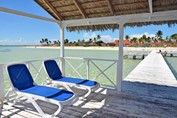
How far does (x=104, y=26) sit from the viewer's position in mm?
5129

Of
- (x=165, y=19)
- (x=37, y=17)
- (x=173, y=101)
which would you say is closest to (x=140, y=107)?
(x=173, y=101)

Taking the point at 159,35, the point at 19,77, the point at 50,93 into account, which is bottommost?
the point at 50,93

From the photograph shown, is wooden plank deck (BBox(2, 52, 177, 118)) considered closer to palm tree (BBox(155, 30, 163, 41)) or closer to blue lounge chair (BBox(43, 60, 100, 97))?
blue lounge chair (BBox(43, 60, 100, 97))

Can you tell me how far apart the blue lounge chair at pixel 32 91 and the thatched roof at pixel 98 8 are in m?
2.21

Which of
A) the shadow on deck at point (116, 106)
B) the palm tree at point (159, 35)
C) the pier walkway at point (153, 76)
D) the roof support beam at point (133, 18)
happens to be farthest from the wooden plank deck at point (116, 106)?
the palm tree at point (159, 35)

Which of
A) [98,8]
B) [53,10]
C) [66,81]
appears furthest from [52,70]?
[98,8]

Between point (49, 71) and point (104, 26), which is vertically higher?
point (104, 26)

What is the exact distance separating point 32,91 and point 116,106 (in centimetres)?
183

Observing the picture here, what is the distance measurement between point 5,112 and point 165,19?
4.47 metres

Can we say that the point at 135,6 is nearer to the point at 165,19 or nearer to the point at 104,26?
the point at 165,19

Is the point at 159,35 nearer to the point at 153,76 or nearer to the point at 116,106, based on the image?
the point at 153,76

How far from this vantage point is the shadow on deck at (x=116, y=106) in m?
3.04

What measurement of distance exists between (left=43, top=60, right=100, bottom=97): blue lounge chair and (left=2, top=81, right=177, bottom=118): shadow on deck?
33 cm

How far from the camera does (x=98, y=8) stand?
14.8 feet
